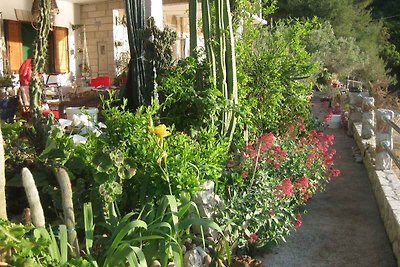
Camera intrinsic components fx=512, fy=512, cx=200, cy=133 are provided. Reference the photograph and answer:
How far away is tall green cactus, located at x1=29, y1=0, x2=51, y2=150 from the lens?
3.97m

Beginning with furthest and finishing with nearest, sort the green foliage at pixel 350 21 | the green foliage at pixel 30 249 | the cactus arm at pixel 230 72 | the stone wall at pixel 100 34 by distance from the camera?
the green foliage at pixel 350 21 → the stone wall at pixel 100 34 → the cactus arm at pixel 230 72 → the green foliage at pixel 30 249

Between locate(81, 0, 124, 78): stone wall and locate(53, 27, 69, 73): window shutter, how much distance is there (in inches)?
35.3

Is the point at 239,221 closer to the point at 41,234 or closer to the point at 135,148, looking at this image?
the point at 135,148

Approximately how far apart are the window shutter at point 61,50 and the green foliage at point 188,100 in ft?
29.9

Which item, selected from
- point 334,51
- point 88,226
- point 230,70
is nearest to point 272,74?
point 230,70

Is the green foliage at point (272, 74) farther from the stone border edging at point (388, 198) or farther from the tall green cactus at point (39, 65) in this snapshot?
the tall green cactus at point (39, 65)

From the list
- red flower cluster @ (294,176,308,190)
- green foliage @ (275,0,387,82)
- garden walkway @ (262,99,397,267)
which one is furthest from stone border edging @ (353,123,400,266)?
green foliage @ (275,0,387,82)

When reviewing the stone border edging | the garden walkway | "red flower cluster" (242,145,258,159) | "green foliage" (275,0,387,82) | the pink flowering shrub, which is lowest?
the garden walkway

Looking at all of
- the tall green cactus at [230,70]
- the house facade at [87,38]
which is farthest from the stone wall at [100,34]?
the tall green cactus at [230,70]

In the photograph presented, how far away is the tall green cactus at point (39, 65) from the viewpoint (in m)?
3.97

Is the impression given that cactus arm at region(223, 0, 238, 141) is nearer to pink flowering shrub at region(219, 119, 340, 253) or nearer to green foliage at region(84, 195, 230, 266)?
pink flowering shrub at region(219, 119, 340, 253)

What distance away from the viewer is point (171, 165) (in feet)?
12.0

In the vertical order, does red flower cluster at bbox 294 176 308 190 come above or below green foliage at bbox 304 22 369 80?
below

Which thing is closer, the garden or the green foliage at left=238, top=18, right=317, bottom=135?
the garden
